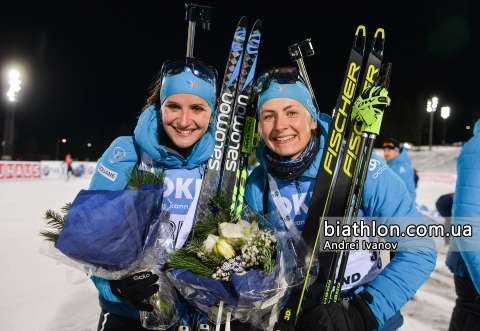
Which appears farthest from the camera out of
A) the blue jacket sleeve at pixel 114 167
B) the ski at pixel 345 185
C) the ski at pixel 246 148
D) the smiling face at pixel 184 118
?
the ski at pixel 246 148

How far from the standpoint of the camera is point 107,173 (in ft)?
5.74

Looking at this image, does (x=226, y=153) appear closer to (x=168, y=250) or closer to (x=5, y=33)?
(x=168, y=250)

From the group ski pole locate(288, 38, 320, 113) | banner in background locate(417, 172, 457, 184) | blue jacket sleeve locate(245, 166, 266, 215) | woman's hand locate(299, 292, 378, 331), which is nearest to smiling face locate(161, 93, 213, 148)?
blue jacket sleeve locate(245, 166, 266, 215)

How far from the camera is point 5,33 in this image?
34.6 m

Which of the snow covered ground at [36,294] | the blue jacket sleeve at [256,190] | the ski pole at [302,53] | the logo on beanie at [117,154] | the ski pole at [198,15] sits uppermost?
the ski pole at [198,15]

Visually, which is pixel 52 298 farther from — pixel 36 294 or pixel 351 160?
pixel 351 160

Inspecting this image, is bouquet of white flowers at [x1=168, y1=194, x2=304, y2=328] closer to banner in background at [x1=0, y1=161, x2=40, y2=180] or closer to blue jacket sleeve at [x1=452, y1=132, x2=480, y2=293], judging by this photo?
blue jacket sleeve at [x1=452, y1=132, x2=480, y2=293]

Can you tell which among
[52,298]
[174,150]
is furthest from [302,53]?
[52,298]

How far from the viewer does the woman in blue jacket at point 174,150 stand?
1.78 meters

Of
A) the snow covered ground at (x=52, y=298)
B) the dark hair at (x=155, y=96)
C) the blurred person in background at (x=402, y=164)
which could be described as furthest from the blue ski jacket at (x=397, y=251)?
the blurred person in background at (x=402, y=164)

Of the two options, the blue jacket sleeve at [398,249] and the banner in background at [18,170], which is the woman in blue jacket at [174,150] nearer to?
the blue jacket sleeve at [398,249]

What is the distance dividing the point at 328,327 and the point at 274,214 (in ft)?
2.04

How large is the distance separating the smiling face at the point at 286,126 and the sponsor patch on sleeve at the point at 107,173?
3.38 ft

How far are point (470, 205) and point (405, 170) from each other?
4229 mm
